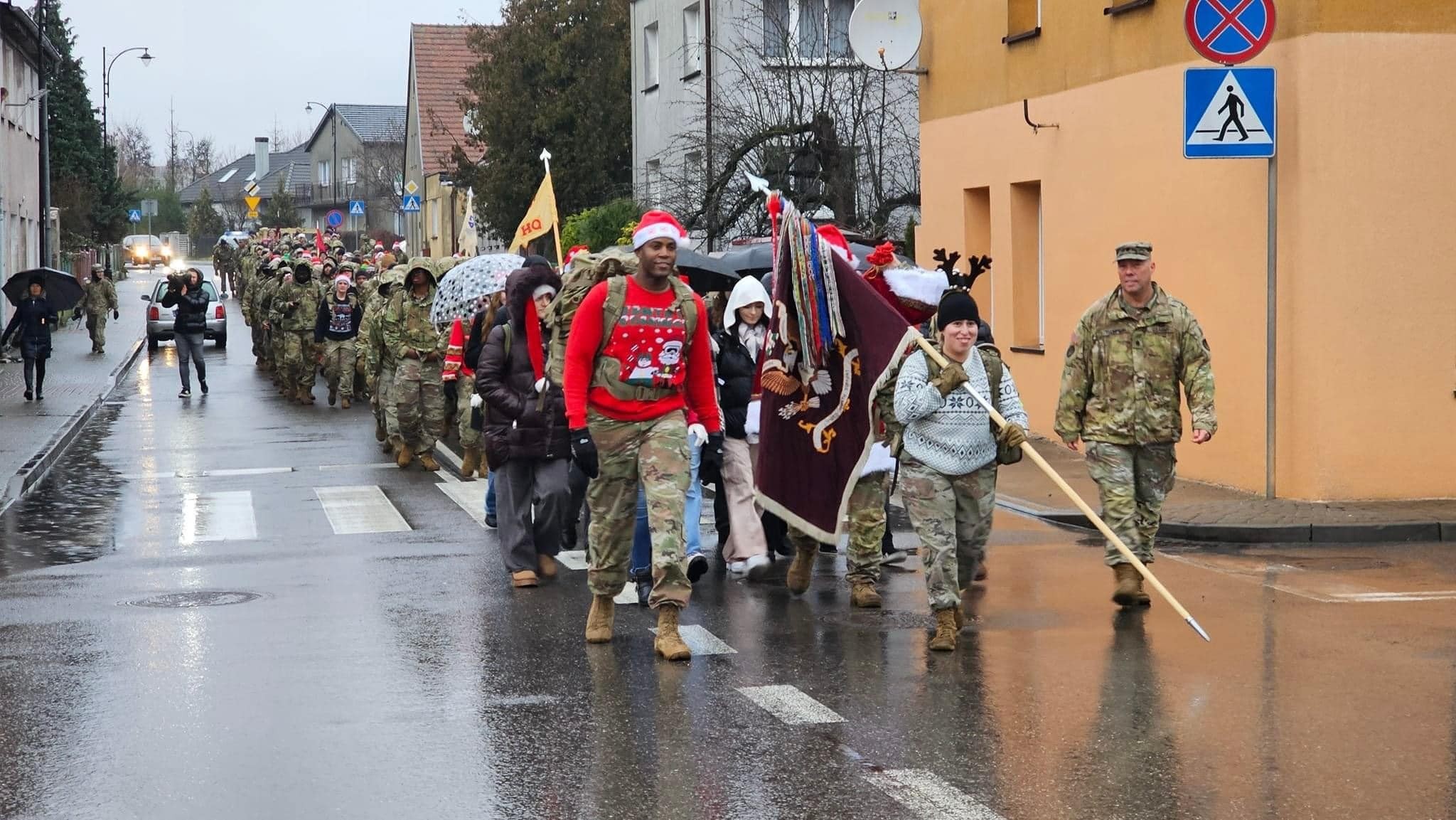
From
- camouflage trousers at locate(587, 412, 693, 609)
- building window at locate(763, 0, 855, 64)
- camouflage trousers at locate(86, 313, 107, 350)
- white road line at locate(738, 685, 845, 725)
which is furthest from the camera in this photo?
camouflage trousers at locate(86, 313, 107, 350)

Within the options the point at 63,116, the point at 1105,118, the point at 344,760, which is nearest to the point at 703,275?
the point at 1105,118

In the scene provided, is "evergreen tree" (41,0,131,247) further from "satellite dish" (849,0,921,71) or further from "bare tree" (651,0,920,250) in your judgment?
"satellite dish" (849,0,921,71)

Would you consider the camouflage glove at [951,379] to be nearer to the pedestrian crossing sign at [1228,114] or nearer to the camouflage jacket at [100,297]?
the pedestrian crossing sign at [1228,114]

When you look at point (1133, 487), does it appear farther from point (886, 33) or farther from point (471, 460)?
point (886, 33)

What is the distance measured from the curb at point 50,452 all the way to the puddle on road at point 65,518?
0.09 meters

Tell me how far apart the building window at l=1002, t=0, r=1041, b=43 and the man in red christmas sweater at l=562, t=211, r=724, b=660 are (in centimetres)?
996

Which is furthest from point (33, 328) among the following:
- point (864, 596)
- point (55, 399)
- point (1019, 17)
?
point (864, 596)

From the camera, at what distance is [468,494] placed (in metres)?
14.8

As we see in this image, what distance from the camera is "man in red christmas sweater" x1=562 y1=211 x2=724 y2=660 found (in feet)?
26.7

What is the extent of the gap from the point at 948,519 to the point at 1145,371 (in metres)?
1.50

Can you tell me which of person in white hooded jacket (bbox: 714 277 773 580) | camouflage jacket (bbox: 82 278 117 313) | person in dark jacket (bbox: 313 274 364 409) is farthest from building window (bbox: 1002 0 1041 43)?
camouflage jacket (bbox: 82 278 117 313)

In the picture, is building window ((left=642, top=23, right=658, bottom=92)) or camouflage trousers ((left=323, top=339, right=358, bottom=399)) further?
building window ((left=642, top=23, right=658, bottom=92))

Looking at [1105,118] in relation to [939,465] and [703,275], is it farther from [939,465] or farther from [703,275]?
[939,465]

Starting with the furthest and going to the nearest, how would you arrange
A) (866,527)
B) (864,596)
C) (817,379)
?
(817,379)
(866,527)
(864,596)
